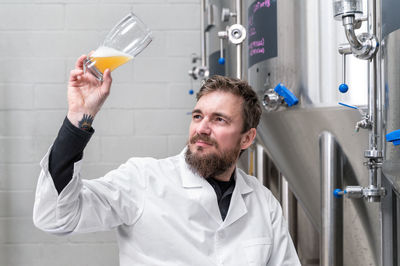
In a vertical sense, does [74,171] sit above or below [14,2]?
below

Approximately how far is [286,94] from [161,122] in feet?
3.84

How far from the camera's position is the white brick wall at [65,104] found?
7.88ft

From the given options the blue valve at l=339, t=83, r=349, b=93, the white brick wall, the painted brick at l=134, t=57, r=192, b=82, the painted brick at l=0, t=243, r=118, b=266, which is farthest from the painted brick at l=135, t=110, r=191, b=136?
the blue valve at l=339, t=83, r=349, b=93

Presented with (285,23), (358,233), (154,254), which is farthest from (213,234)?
(285,23)

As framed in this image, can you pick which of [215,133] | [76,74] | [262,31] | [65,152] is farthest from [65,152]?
[262,31]

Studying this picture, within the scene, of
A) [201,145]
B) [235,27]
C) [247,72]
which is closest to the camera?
[201,145]

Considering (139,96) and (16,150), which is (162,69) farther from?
(16,150)

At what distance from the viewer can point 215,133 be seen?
1.33 meters

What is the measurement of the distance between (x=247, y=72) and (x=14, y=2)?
1.34m

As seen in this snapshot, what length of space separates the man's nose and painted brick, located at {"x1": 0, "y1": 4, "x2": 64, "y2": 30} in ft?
4.56

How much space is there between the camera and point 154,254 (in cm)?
120

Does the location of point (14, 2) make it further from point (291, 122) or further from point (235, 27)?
point (291, 122)

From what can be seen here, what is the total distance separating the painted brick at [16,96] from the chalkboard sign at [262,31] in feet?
4.12

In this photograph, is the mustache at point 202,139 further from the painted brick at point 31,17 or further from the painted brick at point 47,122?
the painted brick at point 31,17
